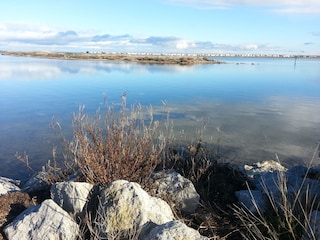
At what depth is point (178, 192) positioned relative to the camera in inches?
198

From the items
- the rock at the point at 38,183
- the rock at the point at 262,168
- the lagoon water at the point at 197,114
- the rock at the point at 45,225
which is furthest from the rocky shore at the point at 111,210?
the lagoon water at the point at 197,114

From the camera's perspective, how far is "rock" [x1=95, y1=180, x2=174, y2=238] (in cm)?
400

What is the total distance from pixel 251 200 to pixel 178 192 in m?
1.02

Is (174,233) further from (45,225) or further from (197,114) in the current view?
(197,114)

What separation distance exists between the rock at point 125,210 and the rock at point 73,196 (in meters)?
0.31

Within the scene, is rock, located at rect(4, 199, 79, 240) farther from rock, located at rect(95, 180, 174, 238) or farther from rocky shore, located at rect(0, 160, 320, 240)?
rock, located at rect(95, 180, 174, 238)

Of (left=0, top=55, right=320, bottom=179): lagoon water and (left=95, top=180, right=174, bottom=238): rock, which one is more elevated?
(left=95, top=180, right=174, bottom=238): rock

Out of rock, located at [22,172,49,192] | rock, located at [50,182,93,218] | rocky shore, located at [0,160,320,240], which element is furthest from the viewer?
rock, located at [22,172,49,192]

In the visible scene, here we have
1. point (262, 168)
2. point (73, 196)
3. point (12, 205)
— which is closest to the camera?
point (73, 196)

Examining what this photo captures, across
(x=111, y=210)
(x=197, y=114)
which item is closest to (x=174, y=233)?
(x=111, y=210)

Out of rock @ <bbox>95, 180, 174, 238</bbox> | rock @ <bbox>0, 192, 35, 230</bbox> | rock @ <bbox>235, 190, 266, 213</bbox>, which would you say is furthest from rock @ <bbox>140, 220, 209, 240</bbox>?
rock @ <bbox>0, 192, 35, 230</bbox>

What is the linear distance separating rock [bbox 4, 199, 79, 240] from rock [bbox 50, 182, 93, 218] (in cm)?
23

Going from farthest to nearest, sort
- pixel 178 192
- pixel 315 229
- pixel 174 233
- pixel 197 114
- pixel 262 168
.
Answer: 1. pixel 197 114
2. pixel 262 168
3. pixel 178 192
4. pixel 315 229
5. pixel 174 233

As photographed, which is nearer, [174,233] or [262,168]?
[174,233]
